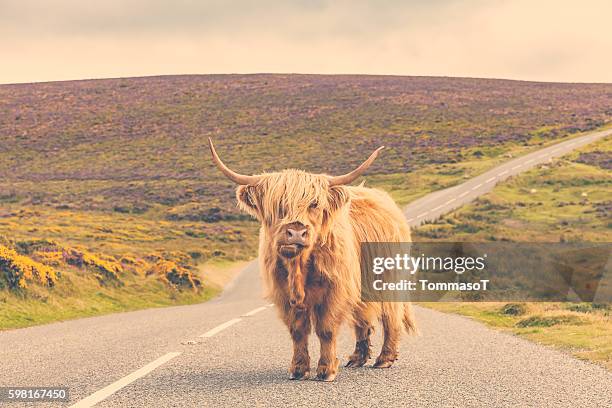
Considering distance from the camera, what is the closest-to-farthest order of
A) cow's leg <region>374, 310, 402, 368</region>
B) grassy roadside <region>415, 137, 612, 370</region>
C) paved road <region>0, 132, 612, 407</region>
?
paved road <region>0, 132, 612, 407</region>, cow's leg <region>374, 310, 402, 368</region>, grassy roadside <region>415, 137, 612, 370</region>

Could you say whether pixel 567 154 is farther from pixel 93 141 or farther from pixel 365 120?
pixel 93 141

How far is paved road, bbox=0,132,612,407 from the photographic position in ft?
19.4

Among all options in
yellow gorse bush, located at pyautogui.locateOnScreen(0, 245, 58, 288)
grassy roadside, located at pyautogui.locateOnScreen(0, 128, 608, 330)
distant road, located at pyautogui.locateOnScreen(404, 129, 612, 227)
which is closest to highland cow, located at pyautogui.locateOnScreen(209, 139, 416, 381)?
grassy roadside, located at pyautogui.locateOnScreen(0, 128, 608, 330)

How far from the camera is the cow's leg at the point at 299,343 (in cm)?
680

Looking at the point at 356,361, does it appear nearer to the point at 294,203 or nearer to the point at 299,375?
the point at 299,375

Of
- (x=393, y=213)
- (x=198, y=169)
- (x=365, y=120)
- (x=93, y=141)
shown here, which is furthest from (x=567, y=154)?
(x=393, y=213)

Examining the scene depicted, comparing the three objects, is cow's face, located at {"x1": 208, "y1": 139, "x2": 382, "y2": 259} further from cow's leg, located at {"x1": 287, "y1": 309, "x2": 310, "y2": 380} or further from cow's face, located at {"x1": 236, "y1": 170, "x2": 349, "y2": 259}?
cow's leg, located at {"x1": 287, "y1": 309, "x2": 310, "y2": 380}

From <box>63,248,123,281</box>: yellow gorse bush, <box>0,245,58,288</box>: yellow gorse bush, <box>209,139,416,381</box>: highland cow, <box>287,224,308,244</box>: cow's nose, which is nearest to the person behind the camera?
<box>287,224,308,244</box>: cow's nose

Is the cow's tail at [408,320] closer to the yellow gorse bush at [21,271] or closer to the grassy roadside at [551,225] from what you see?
the grassy roadside at [551,225]

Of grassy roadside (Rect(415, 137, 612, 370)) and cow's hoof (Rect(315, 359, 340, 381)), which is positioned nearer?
cow's hoof (Rect(315, 359, 340, 381))

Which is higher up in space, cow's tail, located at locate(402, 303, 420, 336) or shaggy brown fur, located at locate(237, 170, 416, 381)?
shaggy brown fur, located at locate(237, 170, 416, 381)

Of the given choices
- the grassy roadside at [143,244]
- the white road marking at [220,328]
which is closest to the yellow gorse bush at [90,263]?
the grassy roadside at [143,244]

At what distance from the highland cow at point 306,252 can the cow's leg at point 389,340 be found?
0.71 metres

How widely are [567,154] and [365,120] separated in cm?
2643
